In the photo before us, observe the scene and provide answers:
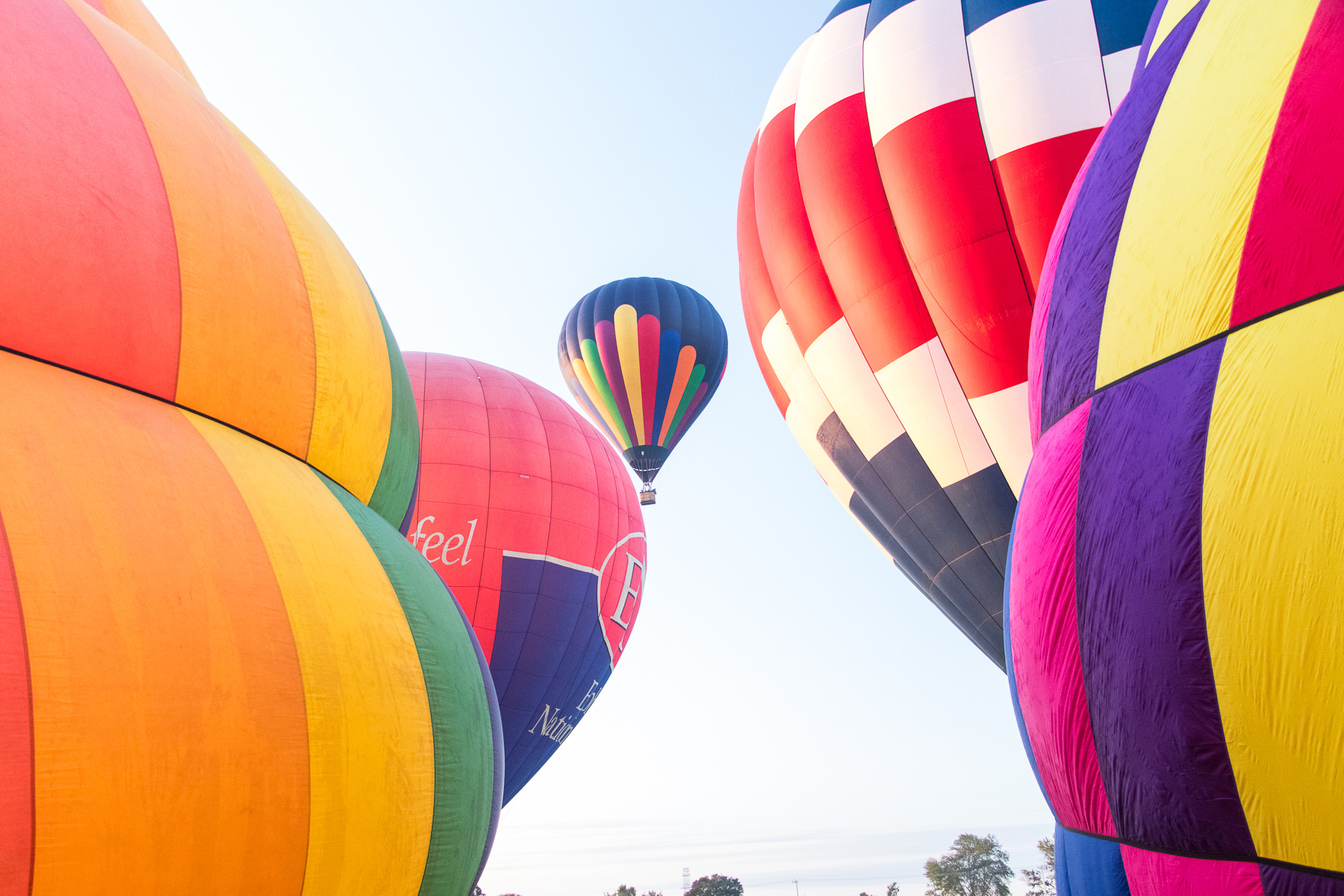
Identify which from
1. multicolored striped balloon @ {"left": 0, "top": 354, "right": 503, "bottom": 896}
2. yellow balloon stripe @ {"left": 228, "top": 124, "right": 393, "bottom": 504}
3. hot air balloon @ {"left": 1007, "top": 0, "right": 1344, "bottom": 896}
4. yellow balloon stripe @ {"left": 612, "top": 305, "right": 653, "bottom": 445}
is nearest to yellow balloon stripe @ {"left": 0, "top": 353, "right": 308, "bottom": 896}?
multicolored striped balloon @ {"left": 0, "top": 354, "right": 503, "bottom": 896}

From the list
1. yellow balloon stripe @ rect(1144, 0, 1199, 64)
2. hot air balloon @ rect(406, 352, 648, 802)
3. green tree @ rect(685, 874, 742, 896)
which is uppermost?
→ hot air balloon @ rect(406, 352, 648, 802)

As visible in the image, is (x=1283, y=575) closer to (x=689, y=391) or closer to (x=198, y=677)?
(x=198, y=677)

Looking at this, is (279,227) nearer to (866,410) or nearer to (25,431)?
(25,431)


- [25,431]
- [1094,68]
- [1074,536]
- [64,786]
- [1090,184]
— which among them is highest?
[1094,68]

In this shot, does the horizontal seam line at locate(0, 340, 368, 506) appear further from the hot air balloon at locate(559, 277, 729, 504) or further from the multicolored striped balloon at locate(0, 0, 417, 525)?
the hot air balloon at locate(559, 277, 729, 504)

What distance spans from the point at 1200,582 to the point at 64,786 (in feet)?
7.03

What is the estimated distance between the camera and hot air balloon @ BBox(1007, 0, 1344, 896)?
1635mm

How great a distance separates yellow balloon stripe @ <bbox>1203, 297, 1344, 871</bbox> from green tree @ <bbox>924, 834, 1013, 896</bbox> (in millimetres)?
46003

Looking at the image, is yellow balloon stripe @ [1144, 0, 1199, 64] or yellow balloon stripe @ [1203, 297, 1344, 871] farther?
yellow balloon stripe @ [1144, 0, 1199, 64]

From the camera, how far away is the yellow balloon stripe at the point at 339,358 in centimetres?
302

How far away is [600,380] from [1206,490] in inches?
578

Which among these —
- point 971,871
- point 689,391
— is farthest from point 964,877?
point 689,391

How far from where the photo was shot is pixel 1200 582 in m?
1.76

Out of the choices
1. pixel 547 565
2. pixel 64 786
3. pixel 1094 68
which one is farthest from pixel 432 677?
pixel 547 565
